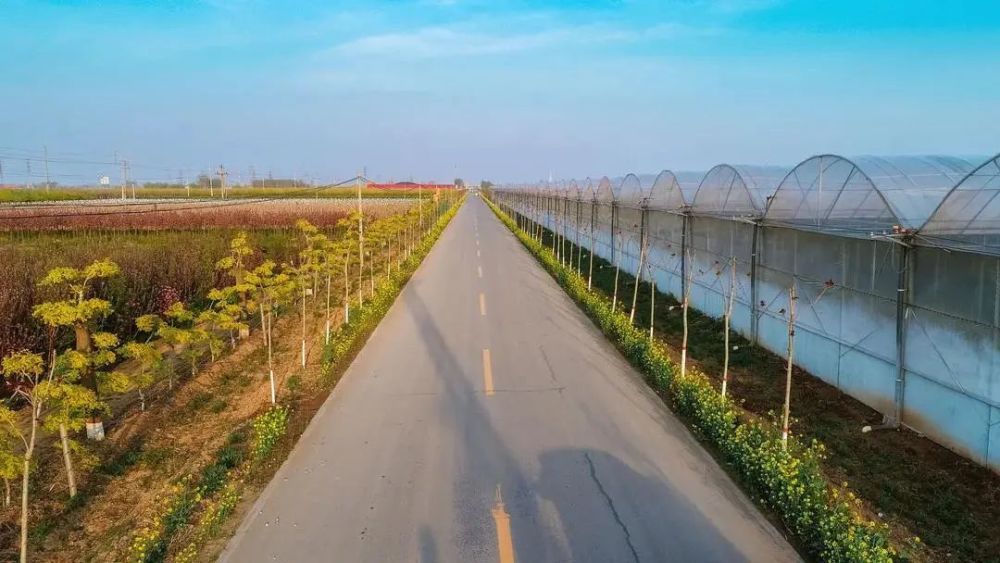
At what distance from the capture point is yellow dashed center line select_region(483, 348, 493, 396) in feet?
35.4

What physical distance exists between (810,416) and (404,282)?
1567 cm

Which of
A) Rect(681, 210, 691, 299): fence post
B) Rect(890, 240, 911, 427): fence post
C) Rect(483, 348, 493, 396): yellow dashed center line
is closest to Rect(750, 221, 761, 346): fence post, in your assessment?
Rect(681, 210, 691, 299): fence post

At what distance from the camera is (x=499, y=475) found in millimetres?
7496

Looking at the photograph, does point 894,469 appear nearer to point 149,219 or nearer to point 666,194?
point 666,194

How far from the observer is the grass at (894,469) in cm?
605

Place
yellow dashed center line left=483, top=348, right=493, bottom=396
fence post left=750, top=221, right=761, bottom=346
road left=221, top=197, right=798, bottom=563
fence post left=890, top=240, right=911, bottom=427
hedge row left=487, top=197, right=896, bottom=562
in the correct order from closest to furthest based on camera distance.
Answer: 1. hedge row left=487, top=197, right=896, bottom=562
2. road left=221, top=197, right=798, bottom=563
3. fence post left=890, top=240, right=911, bottom=427
4. yellow dashed center line left=483, top=348, right=493, bottom=396
5. fence post left=750, top=221, right=761, bottom=346

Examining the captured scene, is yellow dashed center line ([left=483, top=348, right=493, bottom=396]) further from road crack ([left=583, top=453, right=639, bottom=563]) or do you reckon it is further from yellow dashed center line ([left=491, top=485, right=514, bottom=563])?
yellow dashed center line ([left=491, top=485, right=514, bottom=563])

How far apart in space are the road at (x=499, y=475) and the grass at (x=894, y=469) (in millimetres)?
1312

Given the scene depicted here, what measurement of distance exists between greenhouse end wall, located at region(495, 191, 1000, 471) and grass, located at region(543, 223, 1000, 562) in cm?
31

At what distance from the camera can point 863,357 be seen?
9672 millimetres

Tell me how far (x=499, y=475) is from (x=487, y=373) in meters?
4.24

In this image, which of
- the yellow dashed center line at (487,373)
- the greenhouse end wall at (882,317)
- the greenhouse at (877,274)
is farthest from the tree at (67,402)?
the greenhouse end wall at (882,317)

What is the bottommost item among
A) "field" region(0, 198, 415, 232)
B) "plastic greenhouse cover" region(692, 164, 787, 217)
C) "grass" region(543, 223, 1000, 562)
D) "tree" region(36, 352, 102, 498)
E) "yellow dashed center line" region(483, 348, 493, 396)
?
"grass" region(543, 223, 1000, 562)

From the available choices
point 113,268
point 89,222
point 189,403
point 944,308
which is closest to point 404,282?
point 189,403
